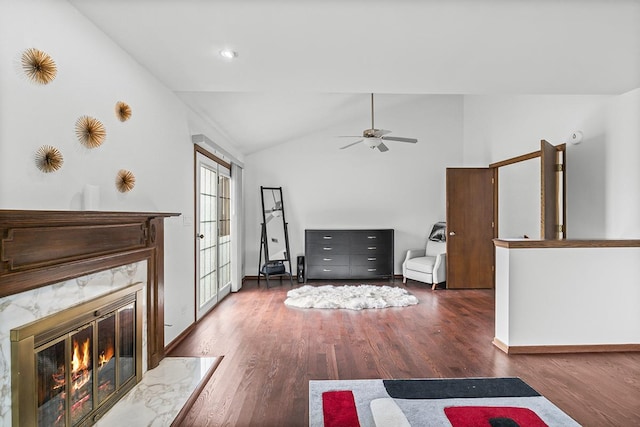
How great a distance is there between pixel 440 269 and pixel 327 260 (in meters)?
1.83

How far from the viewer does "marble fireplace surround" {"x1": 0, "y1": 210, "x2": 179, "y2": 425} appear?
1.37 meters

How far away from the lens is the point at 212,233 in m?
4.62

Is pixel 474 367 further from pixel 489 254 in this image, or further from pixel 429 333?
pixel 489 254

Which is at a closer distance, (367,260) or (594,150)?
(594,150)

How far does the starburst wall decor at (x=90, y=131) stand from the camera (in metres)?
1.93

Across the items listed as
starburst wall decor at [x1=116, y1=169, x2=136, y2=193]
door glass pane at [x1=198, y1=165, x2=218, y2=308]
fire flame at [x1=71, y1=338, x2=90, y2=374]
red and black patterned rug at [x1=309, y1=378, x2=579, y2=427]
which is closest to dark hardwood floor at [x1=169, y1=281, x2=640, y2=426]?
red and black patterned rug at [x1=309, y1=378, x2=579, y2=427]

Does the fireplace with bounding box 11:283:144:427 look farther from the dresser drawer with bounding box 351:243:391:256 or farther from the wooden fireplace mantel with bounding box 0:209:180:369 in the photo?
the dresser drawer with bounding box 351:243:391:256

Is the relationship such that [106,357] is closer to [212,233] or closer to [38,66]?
[38,66]

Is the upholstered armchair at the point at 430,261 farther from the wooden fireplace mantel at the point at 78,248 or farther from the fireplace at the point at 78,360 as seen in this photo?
the fireplace at the point at 78,360

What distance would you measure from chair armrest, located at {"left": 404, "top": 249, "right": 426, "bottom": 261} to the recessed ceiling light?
15.5 ft

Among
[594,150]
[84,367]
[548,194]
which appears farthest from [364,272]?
[84,367]

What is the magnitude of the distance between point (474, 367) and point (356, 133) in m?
4.70

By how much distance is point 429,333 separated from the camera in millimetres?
3574

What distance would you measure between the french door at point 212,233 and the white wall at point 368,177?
118 centimetres
